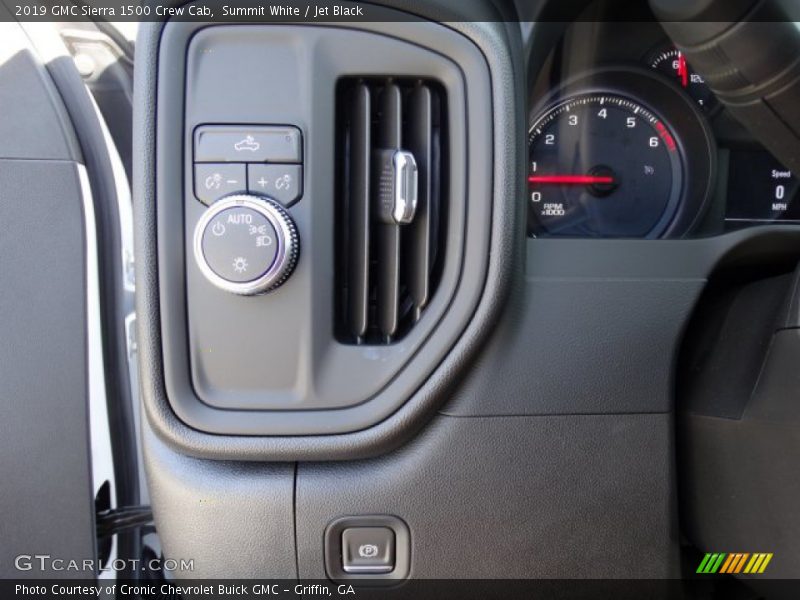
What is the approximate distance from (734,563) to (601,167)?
62 centimetres

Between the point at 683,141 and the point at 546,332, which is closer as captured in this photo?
the point at 546,332

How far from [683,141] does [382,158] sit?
0.56 meters

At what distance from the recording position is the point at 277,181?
832 millimetres

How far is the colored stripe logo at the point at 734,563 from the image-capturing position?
89 centimetres

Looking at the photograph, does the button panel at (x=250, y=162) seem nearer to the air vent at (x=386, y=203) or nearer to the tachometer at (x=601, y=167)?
the air vent at (x=386, y=203)

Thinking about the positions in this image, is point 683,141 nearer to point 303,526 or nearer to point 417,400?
point 417,400

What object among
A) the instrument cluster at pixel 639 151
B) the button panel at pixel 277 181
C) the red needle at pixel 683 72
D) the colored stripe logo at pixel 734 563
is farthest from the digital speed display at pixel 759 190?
the button panel at pixel 277 181

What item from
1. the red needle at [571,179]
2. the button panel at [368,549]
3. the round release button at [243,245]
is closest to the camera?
the round release button at [243,245]

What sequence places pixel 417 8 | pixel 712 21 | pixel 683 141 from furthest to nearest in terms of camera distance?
pixel 683 141, pixel 417 8, pixel 712 21

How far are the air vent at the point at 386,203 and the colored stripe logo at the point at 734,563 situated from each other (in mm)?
548

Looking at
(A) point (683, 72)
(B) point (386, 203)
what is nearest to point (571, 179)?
(A) point (683, 72)

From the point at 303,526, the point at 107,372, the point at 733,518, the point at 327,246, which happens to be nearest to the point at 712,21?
the point at 327,246

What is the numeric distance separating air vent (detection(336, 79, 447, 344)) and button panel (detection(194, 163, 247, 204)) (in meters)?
0.12

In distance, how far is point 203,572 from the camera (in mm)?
923
